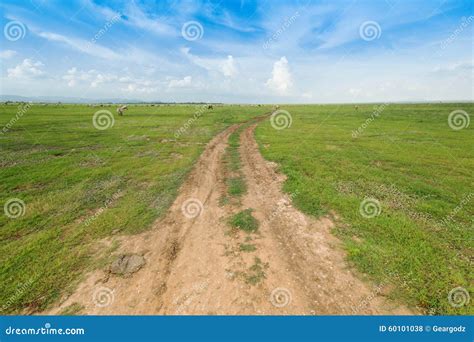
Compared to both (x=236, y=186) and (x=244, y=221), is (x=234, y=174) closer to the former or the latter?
(x=236, y=186)

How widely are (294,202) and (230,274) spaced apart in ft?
21.5

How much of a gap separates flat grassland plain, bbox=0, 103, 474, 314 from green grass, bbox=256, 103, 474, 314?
0.05 meters

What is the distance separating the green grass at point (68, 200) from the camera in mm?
8141

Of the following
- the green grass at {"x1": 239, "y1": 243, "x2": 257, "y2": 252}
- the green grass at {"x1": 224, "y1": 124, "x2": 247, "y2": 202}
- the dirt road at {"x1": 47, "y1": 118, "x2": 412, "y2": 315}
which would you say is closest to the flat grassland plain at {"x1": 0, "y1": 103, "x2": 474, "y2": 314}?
the dirt road at {"x1": 47, "y1": 118, "x2": 412, "y2": 315}

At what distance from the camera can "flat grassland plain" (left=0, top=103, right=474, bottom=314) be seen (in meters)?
8.13

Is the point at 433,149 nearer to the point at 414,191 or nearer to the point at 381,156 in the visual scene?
the point at 381,156

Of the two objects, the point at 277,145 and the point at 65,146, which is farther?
the point at 277,145

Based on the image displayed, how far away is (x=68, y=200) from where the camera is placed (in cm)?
1362
